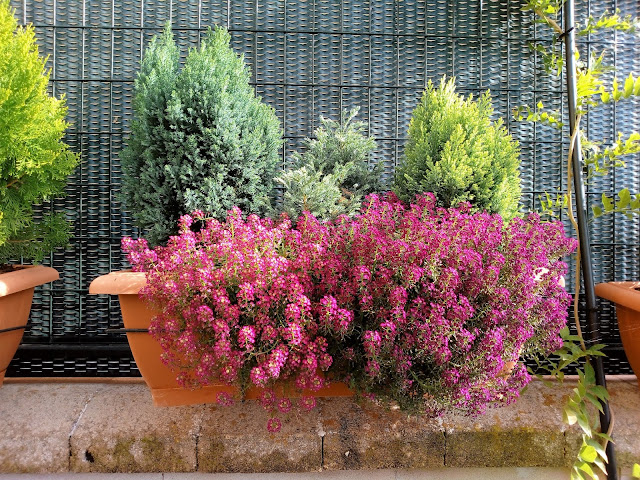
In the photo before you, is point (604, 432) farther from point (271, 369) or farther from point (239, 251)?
point (239, 251)

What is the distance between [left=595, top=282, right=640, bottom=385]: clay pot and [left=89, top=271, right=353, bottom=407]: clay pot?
1.20 meters

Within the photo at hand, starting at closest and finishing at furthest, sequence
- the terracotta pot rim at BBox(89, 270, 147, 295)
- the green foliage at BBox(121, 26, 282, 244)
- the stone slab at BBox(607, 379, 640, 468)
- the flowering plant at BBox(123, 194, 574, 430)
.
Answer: the flowering plant at BBox(123, 194, 574, 430) < the terracotta pot rim at BBox(89, 270, 147, 295) < the stone slab at BBox(607, 379, 640, 468) < the green foliage at BBox(121, 26, 282, 244)

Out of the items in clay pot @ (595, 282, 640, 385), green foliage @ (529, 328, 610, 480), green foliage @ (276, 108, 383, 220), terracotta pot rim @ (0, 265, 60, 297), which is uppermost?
green foliage @ (276, 108, 383, 220)

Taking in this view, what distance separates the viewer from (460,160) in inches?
79.0

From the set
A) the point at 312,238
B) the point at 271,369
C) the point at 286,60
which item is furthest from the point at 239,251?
the point at 286,60

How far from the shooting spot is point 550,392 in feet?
6.50

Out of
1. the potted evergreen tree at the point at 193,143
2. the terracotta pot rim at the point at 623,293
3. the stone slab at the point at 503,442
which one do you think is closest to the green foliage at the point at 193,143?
the potted evergreen tree at the point at 193,143

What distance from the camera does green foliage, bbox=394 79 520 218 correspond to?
199 centimetres

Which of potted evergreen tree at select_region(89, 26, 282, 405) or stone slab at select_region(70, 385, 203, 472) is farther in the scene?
potted evergreen tree at select_region(89, 26, 282, 405)

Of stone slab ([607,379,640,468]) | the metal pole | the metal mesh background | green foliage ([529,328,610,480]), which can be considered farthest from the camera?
the metal mesh background

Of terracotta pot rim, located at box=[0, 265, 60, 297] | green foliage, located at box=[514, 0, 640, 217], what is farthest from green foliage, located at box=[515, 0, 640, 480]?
terracotta pot rim, located at box=[0, 265, 60, 297]

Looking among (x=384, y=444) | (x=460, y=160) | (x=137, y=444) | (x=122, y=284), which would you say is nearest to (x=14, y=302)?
(x=122, y=284)

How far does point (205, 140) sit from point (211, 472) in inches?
51.8

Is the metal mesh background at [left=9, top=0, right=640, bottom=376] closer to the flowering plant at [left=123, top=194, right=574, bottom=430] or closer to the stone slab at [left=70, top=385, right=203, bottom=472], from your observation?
the stone slab at [left=70, top=385, right=203, bottom=472]
